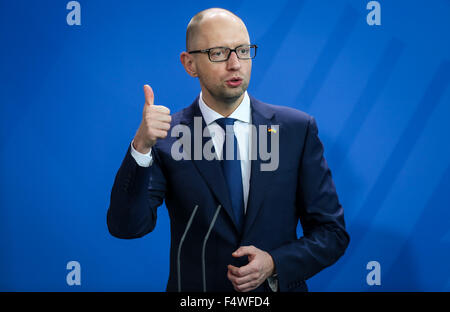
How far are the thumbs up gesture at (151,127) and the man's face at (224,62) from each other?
0.22 meters

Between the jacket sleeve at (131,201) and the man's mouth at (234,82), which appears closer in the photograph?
the jacket sleeve at (131,201)

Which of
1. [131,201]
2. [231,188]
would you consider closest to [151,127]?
[131,201]

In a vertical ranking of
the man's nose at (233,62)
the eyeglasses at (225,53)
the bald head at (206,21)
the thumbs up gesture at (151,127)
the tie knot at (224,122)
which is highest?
the bald head at (206,21)

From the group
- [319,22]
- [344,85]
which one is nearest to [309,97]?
[344,85]

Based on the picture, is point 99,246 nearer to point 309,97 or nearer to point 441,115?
point 309,97

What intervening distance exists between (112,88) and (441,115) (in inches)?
65.4

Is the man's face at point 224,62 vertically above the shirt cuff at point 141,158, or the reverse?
the man's face at point 224,62

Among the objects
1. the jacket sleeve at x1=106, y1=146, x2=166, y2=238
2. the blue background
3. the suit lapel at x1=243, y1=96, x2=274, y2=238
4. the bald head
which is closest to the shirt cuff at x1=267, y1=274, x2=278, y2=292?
the suit lapel at x1=243, y1=96, x2=274, y2=238

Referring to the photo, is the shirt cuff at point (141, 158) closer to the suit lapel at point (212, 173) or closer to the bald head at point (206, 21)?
the suit lapel at point (212, 173)

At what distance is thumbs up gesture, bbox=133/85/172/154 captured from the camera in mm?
1295

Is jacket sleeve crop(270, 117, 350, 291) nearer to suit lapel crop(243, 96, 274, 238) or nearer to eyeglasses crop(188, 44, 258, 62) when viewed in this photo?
suit lapel crop(243, 96, 274, 238)

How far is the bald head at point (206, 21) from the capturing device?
147 cm

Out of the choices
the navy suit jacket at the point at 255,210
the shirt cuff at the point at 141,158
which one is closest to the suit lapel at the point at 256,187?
the navy suit jacket at the point at 255,210

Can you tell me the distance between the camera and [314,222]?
155 centimetres
